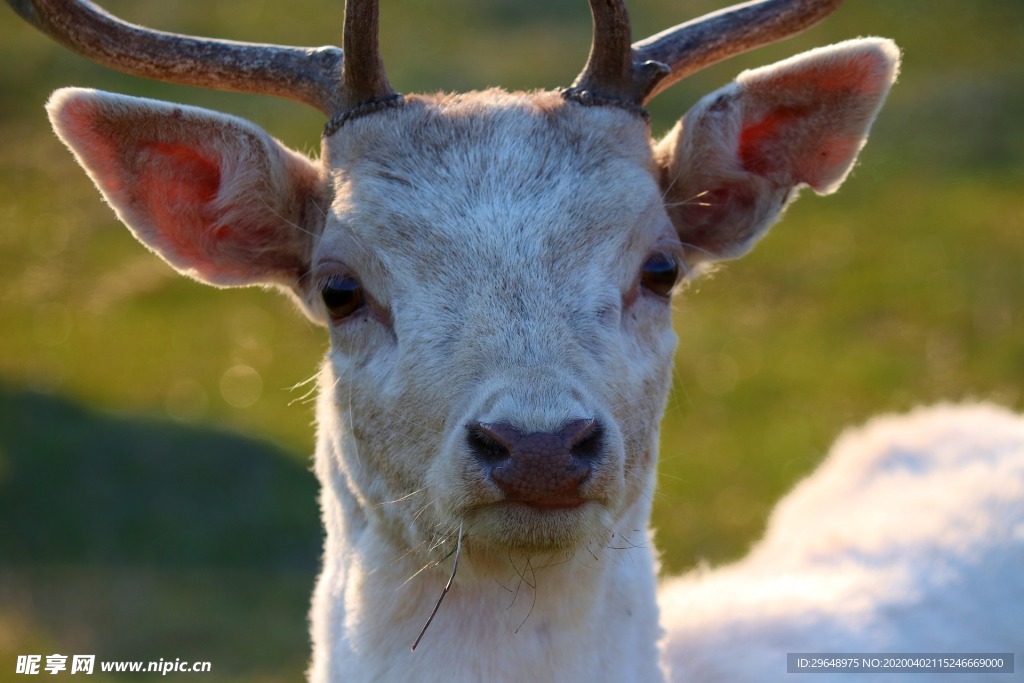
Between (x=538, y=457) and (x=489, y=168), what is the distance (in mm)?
1199

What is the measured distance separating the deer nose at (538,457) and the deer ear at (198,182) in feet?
5.02

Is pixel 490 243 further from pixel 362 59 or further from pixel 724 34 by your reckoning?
pixel 724 34

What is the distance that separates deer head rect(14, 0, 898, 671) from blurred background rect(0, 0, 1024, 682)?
2.92 feet

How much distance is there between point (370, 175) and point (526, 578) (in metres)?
1.45

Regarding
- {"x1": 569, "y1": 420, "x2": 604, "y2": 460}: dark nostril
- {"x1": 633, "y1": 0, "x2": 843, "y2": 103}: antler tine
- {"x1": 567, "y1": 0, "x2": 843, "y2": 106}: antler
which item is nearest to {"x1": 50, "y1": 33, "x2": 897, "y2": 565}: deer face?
{"x1": 569, "y1": 420, "x2": 604, "y2": 460}: dark nostril

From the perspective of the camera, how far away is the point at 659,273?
14.0 ft

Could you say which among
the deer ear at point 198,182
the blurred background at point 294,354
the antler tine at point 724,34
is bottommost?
the deer ear at point 198,182

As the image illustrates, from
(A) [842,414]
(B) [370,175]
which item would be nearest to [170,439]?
(A) [842,414]

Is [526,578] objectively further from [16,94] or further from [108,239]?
[16,94]

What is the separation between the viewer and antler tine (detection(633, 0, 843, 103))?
459 centimetres

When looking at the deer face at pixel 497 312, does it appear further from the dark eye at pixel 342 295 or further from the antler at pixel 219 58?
the antler at pixel 219 58

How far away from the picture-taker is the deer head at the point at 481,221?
3.50 m

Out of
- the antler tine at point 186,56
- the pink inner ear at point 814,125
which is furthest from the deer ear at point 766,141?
the antler tine at point 186,56

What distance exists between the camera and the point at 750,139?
4.66 m
